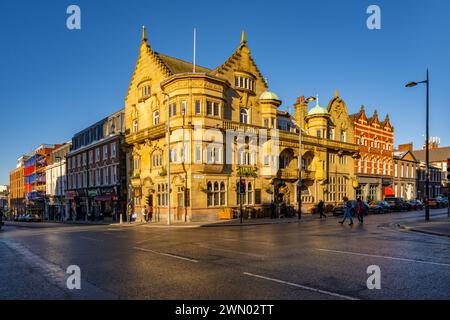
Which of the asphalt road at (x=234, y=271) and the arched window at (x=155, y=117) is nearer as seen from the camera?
the asphalt road at (x=234, y=271)

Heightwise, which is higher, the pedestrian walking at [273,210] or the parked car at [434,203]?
the pedestrian walking at [273,210]

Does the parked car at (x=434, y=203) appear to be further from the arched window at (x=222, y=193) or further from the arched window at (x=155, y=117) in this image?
the arched window at (x=155, y=117)

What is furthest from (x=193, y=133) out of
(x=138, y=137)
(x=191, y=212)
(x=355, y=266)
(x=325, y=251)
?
(x=355, y=266)

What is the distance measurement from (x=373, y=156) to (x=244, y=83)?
27.8 metres

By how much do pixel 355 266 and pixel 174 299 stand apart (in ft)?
16.6

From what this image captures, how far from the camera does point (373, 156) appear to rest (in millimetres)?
50875

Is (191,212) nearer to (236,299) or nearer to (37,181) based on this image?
(236,299)

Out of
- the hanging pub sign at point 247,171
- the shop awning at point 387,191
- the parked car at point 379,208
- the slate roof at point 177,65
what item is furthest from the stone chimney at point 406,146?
the slate roof at point 177,65

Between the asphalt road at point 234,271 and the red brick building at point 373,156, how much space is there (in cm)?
3716

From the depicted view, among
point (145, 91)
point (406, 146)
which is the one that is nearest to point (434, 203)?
point (406, 146)

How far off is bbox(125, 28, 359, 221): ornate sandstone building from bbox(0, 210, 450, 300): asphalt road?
48.2 ft

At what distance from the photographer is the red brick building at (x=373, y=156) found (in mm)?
48500

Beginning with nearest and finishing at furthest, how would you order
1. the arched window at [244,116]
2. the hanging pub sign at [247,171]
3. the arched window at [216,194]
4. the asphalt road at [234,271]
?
the asphalt road at [234,271] < the arched window at [216,194] < the hanging pub sign at [247,171] < the arched window at [244,116]

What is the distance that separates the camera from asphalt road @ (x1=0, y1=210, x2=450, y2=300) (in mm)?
6555
